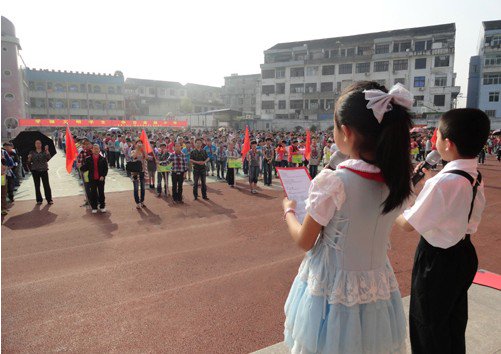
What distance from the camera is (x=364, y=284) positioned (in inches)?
73.2

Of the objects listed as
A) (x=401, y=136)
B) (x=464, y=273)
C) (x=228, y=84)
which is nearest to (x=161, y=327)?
(x=464, y=273)

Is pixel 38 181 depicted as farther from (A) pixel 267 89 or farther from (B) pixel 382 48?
(A) pixel 267 89

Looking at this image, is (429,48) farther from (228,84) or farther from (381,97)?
(381,97)

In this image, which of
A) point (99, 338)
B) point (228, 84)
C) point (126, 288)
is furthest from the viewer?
point (228, 84)

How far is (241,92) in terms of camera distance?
70312mm

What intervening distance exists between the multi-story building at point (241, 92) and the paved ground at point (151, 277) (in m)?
61.8

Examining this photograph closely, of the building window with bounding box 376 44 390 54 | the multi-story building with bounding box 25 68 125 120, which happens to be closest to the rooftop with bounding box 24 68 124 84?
the multi-story building with bounding box 25 68 125 120

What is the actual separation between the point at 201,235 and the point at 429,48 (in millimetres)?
48996

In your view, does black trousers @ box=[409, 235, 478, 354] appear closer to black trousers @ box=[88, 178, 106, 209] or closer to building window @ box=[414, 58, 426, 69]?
black trousers @ box=[88, 178, 106, 209]

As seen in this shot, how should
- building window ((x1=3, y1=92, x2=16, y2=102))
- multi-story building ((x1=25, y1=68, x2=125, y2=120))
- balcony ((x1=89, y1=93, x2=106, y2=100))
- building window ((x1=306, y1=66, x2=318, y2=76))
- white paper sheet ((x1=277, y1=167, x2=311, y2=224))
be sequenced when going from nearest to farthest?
1. white paper sheet ((x1=277, y1=167, x2=311, y2=224))
2. building window ((x1=3, y1=92, x2=16, y2=102))
3. building window ((x1=306, y1=66, x2=318, y2=76))
4. multi-story building ((x1=25, y1=68, x2=125, y2=120))
5. balcony ((x1=89, y1=93, x2=106, y2=100))

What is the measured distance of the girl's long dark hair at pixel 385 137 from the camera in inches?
65.5

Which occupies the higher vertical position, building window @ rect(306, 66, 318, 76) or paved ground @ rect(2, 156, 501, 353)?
building window @ rect(306, 66, 318, 76)

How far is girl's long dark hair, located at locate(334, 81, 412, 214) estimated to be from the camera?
5.46 feet

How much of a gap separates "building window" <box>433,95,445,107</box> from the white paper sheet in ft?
165
